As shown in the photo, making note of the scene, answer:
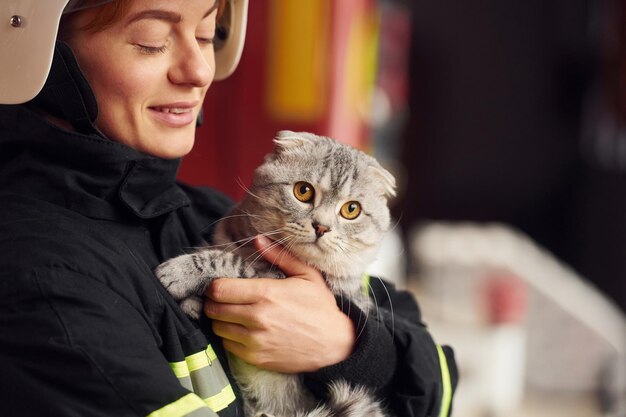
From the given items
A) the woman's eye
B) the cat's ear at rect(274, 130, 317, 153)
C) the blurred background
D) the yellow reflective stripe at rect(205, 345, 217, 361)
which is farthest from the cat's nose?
the blurred background

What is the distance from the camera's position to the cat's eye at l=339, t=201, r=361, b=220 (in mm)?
1402

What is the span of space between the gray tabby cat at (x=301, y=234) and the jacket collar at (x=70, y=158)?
5.8 inches

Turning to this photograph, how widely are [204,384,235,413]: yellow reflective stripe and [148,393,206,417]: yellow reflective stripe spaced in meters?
0.12

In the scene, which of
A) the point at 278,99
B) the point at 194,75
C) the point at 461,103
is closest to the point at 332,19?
the point at 278,99

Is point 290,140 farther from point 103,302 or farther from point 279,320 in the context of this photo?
point 103,302

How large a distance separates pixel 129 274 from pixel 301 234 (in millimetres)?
330

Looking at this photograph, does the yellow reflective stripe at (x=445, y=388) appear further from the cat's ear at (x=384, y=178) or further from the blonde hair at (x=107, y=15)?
the blonde hair at (x=107, y=15)

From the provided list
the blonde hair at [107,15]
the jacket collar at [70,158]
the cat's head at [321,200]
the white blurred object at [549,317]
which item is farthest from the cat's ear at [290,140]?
the white blurred object at [549,317]

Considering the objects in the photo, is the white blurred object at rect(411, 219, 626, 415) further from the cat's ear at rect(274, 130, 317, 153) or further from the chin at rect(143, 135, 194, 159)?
the chin at rect(143, 135, 194, 159)

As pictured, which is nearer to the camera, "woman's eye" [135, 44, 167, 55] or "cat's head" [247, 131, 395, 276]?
"woman's eye" [135, 44, 167, 55]

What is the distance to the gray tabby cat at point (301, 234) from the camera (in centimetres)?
126

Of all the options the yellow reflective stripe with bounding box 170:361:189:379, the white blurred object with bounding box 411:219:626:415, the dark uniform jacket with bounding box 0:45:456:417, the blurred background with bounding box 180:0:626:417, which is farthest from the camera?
the white blurred object with bounding box 411:219:626:415

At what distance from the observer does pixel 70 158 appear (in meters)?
1.16

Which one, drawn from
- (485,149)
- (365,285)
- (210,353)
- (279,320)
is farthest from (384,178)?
(485,149)
